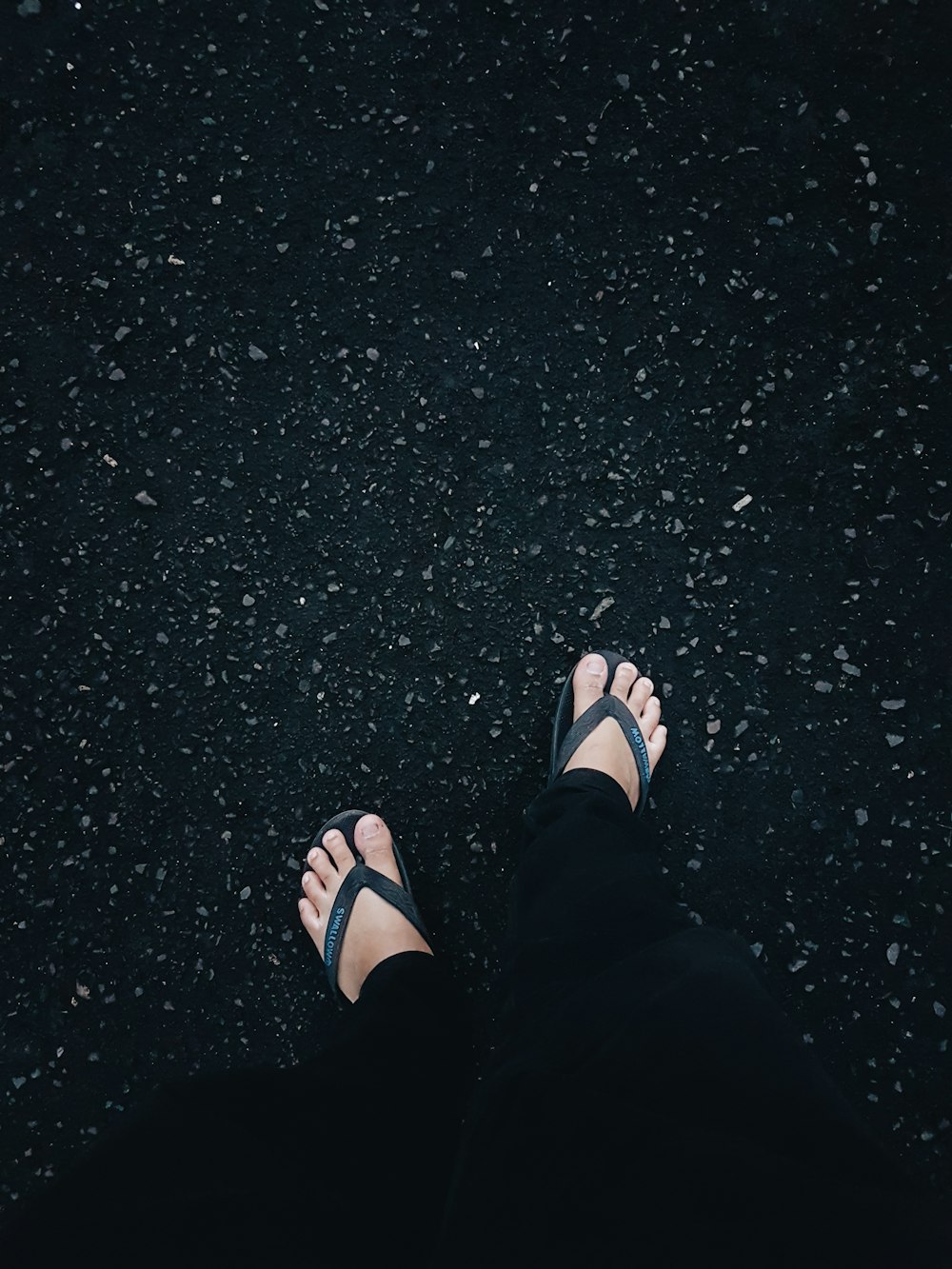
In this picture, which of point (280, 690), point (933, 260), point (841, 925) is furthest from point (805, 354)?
point (280, 690)

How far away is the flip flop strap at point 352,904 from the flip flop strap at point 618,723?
403mm

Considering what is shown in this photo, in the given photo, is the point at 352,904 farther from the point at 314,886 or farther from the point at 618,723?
the point at 618,723

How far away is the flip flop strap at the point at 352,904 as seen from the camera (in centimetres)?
156

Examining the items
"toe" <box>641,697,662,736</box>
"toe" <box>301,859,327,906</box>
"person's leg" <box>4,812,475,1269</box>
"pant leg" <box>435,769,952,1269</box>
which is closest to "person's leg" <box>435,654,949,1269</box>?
"pant leg" <box>435,769,952,1269</box>

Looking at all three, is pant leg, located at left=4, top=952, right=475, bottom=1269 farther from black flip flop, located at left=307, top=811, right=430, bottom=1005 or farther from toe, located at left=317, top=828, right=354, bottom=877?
toe, located at left=317, top=828, right=354, bottom=877

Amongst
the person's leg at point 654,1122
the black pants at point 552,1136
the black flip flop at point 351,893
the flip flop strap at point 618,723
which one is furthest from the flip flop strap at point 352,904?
the flip flop strap at point 618,723

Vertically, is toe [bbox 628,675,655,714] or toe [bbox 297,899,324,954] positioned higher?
toe [bbox 628,675,655,714]

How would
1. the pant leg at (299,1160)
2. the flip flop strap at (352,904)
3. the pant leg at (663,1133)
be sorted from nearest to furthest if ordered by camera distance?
the pant leg at (663,1133)
the pant leg at (299,1160)
the flip flop strap at (352,904)

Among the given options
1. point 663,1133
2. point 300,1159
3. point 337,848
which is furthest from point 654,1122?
point 337,848

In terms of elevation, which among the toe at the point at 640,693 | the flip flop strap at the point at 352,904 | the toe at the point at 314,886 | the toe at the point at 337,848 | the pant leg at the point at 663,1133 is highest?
the toe at the point at 640,693

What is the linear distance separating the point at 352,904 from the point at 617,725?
642mm

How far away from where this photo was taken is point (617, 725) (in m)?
1.57

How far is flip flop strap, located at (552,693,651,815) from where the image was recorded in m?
1.57

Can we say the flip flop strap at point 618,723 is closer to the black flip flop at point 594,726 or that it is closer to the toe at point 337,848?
the black flip flop at point 594,726
